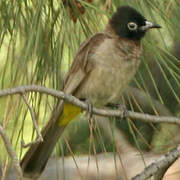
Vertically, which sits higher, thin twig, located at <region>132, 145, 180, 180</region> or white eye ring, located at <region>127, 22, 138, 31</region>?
white eye ring, located at <region>127, 22, 138, 31</region>

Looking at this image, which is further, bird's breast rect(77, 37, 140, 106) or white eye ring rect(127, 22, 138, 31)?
white eye ring rect(127, 22, 138, 31)

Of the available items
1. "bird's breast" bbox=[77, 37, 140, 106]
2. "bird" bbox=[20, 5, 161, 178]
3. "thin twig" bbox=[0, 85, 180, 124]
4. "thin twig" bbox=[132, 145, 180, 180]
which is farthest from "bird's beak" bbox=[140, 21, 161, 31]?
"thin twig" bbox=[132, 145, 180, 180]

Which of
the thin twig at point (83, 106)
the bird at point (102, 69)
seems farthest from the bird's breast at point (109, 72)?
the thin twig at point (83, 106)

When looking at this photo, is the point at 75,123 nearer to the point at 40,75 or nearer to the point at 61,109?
the point at 61,109

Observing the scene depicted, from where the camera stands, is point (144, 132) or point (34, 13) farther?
point (144, 132)

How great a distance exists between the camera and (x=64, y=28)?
2.08 metres

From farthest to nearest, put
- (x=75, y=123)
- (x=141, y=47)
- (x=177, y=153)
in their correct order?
(x=75, y=123), (x=141, y=47), (x=177, y=153)

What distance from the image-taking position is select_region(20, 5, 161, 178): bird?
2.48 m

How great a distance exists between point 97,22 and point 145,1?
247 mm

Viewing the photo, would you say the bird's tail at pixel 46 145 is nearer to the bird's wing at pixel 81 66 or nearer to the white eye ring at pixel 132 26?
the bird's wing at pixel 81 66

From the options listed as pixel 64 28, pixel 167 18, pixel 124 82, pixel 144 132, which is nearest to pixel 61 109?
pixel 124 82

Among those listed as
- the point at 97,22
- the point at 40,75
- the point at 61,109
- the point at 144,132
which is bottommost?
the point at 144,132

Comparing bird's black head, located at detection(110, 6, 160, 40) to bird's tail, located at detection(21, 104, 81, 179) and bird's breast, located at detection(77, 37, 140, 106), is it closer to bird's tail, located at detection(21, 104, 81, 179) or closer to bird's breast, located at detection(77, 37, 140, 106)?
bird's breast, located at detection(77, 37, 140, 106)

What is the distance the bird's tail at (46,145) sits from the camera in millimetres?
2291
